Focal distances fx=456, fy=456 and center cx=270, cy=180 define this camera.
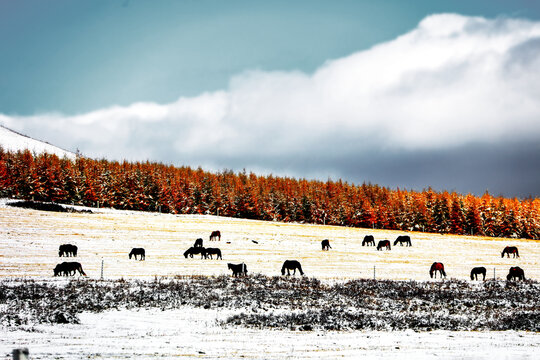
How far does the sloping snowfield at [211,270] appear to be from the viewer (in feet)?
46.2

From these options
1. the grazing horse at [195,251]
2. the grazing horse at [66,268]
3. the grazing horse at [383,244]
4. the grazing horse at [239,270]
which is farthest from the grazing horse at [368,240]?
the grazing horse at [66,268]

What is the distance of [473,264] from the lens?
50.6 metres

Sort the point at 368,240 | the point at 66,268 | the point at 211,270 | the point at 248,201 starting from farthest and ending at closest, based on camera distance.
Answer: the point at 248,201 → the point at 368,240 → the point at 211,270 → the point at 66,268

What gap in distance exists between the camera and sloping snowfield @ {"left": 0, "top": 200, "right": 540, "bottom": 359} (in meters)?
14.1

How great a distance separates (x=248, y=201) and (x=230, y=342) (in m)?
98.1

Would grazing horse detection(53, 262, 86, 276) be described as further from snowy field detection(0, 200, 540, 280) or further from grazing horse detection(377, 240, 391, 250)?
grazing horse detection(377, 240, 391, 250)

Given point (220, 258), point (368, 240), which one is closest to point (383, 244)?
point (368, 240)

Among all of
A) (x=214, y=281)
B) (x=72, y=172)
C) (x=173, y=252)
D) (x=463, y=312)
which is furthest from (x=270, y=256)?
(x=72, y=172)

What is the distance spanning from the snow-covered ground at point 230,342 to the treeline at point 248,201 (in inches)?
3480

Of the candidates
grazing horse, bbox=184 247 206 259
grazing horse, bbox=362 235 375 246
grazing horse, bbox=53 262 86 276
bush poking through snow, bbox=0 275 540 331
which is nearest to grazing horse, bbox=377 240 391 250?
grazing horse, bbox=362 235 375 246

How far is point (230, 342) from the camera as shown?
49.7 ft

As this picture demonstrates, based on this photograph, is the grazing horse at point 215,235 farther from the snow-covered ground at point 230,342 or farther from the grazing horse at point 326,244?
the snow-covered ground at point 230,342

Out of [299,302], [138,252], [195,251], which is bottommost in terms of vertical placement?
[299,302]

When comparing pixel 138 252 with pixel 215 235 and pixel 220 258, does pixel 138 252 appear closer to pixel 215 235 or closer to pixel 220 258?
pixel 220 258
